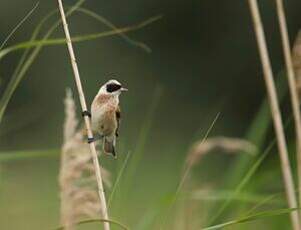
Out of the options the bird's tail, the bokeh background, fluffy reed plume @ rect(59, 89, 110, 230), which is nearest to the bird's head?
the bird's tail

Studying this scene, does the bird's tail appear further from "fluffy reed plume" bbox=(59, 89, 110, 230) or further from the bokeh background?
the bokeh background

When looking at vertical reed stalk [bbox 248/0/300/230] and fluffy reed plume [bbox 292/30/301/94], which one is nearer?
fluffy reed plume [bbox 292/30/301/94]

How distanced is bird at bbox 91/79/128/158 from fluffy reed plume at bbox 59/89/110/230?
0.71 metres

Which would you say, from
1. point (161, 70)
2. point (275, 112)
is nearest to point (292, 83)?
point (275, 112)

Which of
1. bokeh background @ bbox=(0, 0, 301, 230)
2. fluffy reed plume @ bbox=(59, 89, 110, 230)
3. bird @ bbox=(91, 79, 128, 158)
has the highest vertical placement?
bokeh background @ bbox=(0, 0, 301, 230)

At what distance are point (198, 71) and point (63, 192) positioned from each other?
16.7 m

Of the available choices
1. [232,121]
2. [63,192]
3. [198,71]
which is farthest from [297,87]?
[198,71]

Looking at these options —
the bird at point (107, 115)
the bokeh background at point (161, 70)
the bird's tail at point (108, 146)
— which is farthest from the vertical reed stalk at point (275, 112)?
the bokeh background at point (161, 70)

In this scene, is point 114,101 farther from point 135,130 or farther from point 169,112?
point 169,112

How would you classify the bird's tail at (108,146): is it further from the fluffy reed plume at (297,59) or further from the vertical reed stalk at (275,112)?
the fluffy reed plume at (297,59)

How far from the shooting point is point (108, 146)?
3.70 m

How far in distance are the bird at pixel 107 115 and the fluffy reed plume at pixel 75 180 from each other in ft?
2.32

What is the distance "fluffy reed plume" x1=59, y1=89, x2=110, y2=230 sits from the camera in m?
2.62

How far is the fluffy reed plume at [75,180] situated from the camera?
262 centimetres
